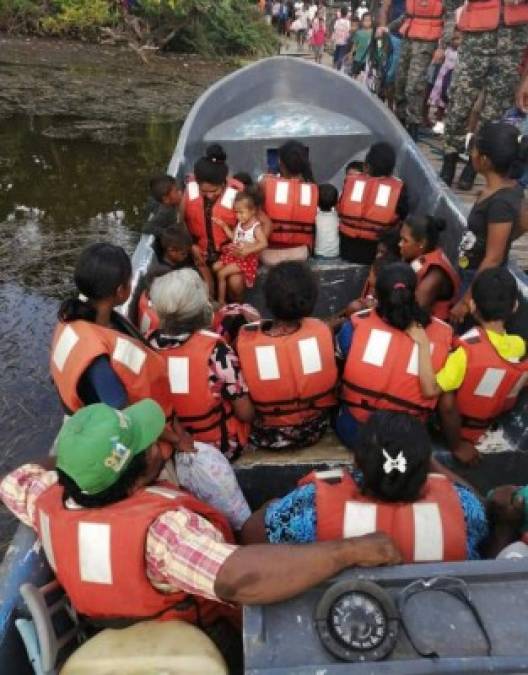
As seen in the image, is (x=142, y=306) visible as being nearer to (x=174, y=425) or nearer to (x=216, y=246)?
(x=174, y=425)

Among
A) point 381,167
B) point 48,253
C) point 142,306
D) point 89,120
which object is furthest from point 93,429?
point 89,120

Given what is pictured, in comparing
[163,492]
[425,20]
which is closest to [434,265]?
[163,492]

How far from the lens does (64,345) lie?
2.24 metres

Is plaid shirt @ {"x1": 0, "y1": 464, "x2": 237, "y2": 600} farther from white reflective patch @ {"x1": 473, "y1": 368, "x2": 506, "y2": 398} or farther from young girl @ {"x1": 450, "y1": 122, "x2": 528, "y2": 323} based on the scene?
young girl @ {"x1": 450, "y1": 122, "x2": 528, "y2": 323}

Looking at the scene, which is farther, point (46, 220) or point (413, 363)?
point (46, 220)

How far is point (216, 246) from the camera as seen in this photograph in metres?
4.29

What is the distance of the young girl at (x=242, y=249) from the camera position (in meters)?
3.98

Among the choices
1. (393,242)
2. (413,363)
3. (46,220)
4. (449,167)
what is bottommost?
(46,220)

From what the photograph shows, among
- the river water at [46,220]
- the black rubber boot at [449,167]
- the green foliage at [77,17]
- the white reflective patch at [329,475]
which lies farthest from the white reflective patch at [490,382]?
the green foliage at [77,17]

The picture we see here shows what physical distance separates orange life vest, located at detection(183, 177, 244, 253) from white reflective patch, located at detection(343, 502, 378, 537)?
2.79 metres

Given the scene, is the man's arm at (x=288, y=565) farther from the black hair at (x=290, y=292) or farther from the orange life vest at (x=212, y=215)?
the orange life vest at (x=212, y=215)

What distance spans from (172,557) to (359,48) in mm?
11341

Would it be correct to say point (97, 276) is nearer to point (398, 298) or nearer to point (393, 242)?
point (398, 298)

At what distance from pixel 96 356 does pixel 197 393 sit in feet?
1.46
